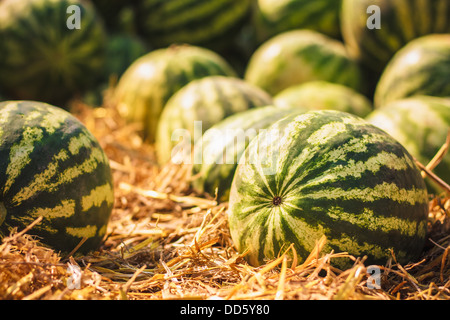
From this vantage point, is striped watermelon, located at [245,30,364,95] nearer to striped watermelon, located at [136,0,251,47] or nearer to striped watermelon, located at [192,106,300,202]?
striped watermelon, located at [136,0,251,47]

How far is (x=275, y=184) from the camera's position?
6.25 feet

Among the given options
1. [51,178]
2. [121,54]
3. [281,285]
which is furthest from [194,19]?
[281,285]

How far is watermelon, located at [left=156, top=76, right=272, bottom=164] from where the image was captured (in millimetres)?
3207

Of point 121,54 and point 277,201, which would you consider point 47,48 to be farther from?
point 277,201

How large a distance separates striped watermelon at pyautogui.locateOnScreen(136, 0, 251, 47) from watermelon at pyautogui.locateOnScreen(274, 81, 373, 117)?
1.68 metres

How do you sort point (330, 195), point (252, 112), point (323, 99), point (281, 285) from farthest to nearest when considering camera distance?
point (323, 99) < point (252, 112) < point (330, 195) < point (281, 285)

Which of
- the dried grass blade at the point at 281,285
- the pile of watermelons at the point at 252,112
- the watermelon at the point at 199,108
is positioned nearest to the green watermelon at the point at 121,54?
the pile of watermelons at the point at 252,112

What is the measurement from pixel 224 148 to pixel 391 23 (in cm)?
231

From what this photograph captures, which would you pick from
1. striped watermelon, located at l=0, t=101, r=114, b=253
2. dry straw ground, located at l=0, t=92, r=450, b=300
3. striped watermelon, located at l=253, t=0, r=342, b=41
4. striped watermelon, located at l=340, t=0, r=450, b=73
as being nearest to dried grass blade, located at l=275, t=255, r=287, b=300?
dry straw ground, located at l=0, t=92, r=450, b=300

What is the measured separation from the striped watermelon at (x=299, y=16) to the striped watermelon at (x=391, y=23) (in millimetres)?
426

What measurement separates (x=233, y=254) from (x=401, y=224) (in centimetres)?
71

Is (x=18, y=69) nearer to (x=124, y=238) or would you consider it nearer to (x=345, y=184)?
(x=124, y=238)

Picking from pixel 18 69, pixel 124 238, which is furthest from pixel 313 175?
pixel 18 69

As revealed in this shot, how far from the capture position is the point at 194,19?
17.4 ft
